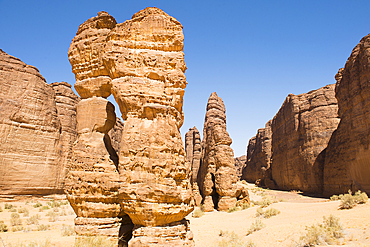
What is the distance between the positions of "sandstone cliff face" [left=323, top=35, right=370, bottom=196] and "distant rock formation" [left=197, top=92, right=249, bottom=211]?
7243 mm

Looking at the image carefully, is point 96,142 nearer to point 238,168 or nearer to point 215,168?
point 215,168

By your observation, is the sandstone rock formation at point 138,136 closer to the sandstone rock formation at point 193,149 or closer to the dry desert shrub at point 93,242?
the dry desert shrub at point 93,242

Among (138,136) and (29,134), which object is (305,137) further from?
(29,134)

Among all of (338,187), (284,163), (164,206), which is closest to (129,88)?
(164,206)

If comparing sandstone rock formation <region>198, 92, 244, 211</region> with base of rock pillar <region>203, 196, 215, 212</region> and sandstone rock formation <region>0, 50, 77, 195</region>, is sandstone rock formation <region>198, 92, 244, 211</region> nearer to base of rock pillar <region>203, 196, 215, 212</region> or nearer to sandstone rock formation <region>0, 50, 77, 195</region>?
base of rock pillar <region>203, 196, 215, 212</region>

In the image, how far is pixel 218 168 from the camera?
1812 centimetres

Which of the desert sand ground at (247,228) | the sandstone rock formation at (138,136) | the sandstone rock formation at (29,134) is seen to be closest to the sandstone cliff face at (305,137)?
the desert sand ground at (247,228)

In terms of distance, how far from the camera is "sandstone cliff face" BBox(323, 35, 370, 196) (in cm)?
1538

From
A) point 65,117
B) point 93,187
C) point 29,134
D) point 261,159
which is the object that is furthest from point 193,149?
point 93,187

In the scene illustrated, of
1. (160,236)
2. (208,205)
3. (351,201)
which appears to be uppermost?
(351,201)

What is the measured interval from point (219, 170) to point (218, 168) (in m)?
0.30

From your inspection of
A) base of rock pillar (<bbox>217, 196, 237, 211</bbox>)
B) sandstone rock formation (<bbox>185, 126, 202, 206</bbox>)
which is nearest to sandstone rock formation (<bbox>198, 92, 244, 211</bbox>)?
base of rock pillar (<bbox>217, 196, 237, 211</bbox>)

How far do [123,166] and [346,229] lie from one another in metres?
7.79

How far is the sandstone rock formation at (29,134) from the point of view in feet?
57.5
